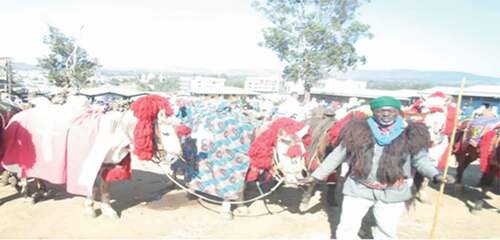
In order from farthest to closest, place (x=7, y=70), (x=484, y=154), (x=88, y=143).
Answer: (x=7, y=70) → (x=484, y=154) → (x=88, y=143)

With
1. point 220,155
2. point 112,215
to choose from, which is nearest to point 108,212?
point 112,215

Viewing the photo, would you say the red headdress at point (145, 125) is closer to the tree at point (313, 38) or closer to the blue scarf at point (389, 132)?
the blue scarf at point (389, 132)

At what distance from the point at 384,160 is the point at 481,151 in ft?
12.4

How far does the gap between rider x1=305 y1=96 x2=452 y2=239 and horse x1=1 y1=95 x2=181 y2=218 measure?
82.8 inches

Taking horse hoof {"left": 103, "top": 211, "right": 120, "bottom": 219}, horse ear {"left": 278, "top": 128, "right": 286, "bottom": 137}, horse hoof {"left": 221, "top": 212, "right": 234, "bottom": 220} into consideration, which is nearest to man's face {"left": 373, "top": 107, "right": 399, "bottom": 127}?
horse ear {"left": 278, "top": 128, "right": 286, "bottom": 137}

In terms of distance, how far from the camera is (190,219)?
4.54 meters

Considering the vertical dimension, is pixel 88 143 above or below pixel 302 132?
below

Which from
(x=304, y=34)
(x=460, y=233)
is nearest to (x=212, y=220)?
(x=460, y=233)

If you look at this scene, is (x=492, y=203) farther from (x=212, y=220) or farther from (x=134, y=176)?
(x=134, y=176)

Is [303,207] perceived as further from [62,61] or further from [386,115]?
[62,61]

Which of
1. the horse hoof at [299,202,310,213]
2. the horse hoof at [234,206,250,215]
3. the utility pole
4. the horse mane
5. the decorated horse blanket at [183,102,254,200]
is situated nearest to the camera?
the decorated horse blanket at [183,102,254,200]

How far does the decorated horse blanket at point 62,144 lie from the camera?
4.11m

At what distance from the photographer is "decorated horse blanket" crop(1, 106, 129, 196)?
4105 mm

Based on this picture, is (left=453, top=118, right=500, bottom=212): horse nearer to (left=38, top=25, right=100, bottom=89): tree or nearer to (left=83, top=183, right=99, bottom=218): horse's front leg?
(left=83, top=183, right=99, bottom=218): horse's front leg
